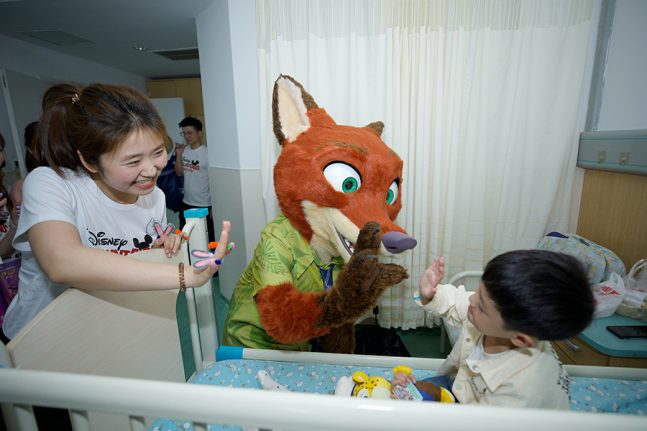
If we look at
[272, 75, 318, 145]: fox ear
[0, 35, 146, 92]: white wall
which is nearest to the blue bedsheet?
[272, 75, 318, 145]: fox ear

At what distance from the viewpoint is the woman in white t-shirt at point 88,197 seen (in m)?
0.78

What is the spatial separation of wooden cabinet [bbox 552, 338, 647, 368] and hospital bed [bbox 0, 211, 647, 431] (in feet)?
0.58

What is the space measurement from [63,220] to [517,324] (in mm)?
1142

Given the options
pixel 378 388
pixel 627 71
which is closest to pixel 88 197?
pixel 378 388

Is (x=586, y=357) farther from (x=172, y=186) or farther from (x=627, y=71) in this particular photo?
(x=172, y=186)

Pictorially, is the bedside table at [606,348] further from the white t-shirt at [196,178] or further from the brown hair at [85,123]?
→ the white t-shirt at [196,178]

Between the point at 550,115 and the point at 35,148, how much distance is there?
2393mm

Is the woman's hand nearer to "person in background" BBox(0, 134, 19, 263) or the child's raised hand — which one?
the child's raised hand

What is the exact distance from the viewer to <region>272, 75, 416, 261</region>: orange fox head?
1.24 m

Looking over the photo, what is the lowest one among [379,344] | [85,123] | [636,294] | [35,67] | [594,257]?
[379,344]

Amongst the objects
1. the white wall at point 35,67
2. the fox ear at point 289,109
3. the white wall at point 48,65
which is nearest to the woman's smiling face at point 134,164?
the fox ear at point 289,109

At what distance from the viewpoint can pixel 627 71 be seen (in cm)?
174

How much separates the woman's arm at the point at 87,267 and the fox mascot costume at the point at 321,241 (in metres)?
0.37

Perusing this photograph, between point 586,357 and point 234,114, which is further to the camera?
point 234,114
